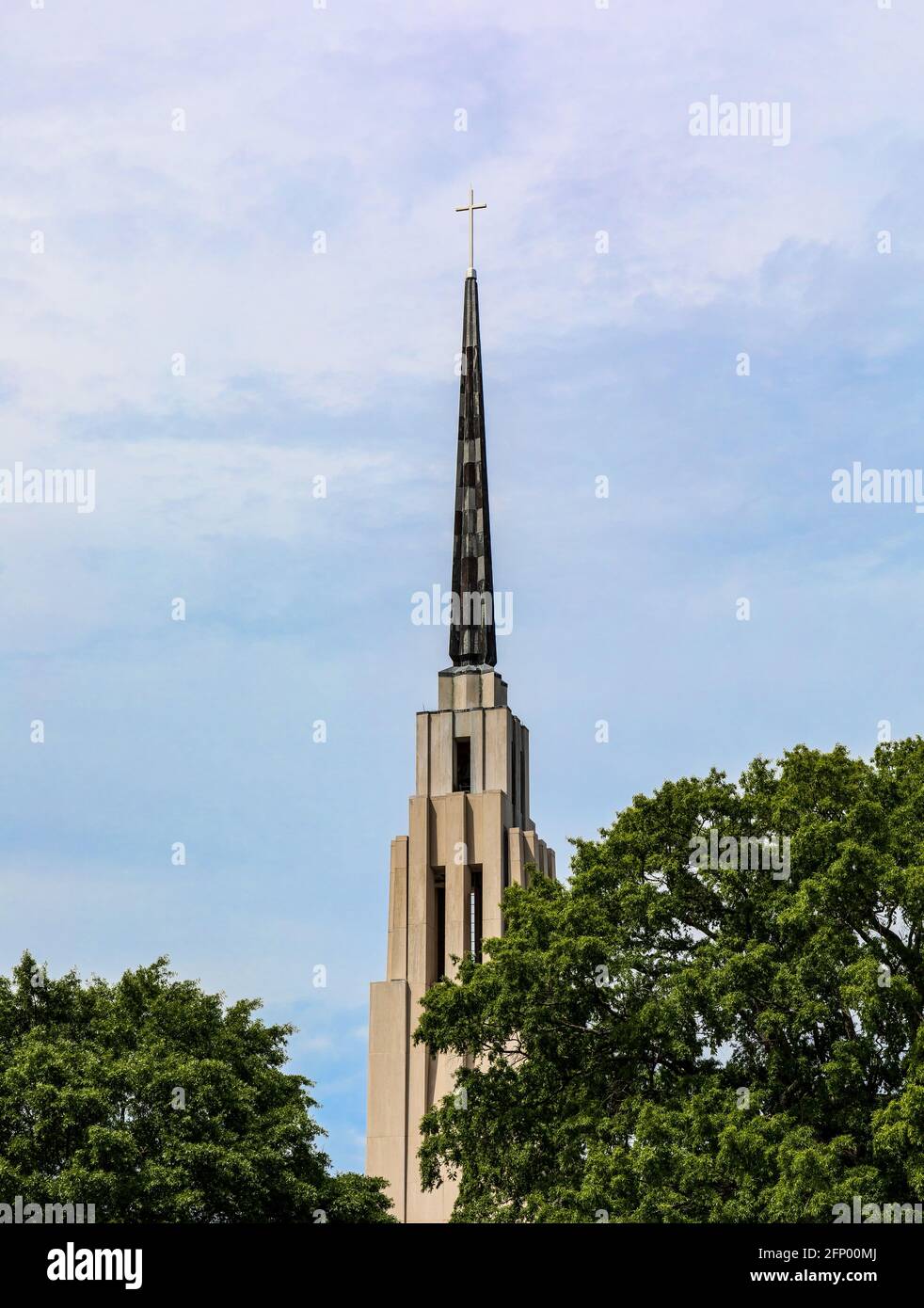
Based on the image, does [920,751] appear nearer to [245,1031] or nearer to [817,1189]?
[817,1189]

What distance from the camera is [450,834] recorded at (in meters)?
62.5

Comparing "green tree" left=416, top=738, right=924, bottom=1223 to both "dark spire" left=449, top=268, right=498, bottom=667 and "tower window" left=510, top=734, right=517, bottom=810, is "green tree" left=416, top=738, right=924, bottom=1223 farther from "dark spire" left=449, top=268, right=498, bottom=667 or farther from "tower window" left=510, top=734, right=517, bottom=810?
"dark spire" left=449, top=268, right=498, bottom=667

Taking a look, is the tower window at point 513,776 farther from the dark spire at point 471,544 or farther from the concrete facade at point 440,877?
the dark spire at point 471,544

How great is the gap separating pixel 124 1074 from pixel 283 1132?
12.8 ft

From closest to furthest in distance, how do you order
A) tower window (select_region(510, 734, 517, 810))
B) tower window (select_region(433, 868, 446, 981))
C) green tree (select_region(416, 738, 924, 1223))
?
green tree (select_region(416, 738, 924, 1223)), tower window (select_region(433, 868, 446, 981)), tower window (select_region(510, 734, 517, 810))

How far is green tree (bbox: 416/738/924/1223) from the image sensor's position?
108 feet

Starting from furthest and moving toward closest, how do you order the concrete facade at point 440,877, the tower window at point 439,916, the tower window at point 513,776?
1. the tower window at point 513,776
2. the tower window at point 439,916
3. the concrete facade at point 440,877

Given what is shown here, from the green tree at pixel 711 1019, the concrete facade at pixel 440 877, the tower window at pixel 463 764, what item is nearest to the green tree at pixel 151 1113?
the green tree at pixel 711 1019

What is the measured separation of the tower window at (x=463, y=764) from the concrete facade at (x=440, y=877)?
0.10 ft

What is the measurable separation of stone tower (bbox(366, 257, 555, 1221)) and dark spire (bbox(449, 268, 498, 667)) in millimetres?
45

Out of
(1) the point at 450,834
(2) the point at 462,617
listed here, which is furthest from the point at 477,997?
(2) the point at 462,617

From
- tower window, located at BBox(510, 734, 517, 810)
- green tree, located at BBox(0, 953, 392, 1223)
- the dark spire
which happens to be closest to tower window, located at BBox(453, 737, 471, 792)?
tower window, located at BBox(510, 734, 517, 810)

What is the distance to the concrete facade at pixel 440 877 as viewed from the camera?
57594 mm

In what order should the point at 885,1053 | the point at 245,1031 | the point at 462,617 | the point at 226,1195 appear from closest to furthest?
the point at 885,1053
the point at 226,1195
the point at 245,1031
the point at 462,617
